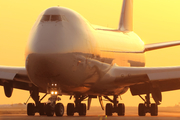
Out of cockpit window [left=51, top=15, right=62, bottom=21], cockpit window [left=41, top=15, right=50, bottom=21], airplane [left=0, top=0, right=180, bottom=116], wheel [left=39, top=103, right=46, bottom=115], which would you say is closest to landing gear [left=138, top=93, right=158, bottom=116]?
airplane [left=0, top=0, right=180, bottom=116]

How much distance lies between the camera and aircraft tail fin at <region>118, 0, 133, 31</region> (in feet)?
147

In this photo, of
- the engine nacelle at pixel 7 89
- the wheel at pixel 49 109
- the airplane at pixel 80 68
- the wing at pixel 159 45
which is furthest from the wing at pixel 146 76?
the engine nacelle at pixel 7 89

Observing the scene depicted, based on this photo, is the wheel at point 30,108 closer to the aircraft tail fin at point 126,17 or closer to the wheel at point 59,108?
the wheel at point 59,108

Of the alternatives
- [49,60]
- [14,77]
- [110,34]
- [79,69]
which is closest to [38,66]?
[49,60]

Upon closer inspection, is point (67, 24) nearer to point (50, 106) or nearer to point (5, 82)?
point (50, 106)

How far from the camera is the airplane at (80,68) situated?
86.1ft

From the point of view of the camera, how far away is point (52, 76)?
2641 centimetres

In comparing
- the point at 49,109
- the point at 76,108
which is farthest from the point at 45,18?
the point at 76,108

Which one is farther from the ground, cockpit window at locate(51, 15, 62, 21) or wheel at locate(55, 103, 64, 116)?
cockpit window at locate(51, 15, 62, 21)

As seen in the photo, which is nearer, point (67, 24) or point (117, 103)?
point (67, 24)

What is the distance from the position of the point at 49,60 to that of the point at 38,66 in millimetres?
695

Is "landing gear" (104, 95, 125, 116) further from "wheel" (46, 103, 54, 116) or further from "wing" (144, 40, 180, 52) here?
"wheel" (46, 103, 54, 116)

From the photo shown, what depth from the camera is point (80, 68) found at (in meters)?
27.7

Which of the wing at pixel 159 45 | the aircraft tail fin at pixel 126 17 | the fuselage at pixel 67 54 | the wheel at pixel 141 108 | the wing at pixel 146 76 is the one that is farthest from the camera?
the aircraft tail fin at pixel 126 17
